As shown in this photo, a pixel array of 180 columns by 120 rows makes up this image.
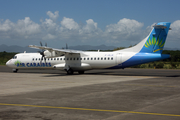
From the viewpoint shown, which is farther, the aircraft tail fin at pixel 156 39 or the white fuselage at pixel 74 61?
the white fuselage at pixel 74 61

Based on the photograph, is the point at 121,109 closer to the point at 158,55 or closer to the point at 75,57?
the point at 158,55

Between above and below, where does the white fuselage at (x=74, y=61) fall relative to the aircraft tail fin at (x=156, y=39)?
below

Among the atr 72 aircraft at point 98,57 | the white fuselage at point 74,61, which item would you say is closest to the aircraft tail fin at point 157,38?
the atr 72 aircraft at point 98,57

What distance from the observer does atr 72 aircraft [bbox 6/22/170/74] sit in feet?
92.4

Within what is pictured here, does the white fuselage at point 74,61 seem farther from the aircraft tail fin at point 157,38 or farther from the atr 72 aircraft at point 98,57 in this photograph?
the aircraft tail fin at point 157,38

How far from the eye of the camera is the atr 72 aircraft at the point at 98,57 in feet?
92.4

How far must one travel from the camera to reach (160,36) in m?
28.0

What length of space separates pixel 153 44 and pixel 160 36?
4.41 feet

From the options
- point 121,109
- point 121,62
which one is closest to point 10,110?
point 121,109

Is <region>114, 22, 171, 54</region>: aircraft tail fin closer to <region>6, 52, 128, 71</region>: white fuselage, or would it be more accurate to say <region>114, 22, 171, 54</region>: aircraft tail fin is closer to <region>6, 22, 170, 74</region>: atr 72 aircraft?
<region>6, 22, 170, 74</region>: atr 72 aircraft

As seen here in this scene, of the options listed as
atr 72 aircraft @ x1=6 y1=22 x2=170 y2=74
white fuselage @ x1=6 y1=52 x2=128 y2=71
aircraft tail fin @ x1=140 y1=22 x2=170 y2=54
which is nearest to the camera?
aircraft tail fin @ x1=140 y1=22 x2=170 y2=54

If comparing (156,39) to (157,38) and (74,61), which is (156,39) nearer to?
(157,38)

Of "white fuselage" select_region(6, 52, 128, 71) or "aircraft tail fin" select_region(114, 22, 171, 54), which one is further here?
"white fuselage" select_region(6, 52, 128, 71)

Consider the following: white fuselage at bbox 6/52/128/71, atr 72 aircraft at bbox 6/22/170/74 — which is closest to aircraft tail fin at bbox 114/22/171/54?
atr 72 aircraft at bbox 6/22/170/74
